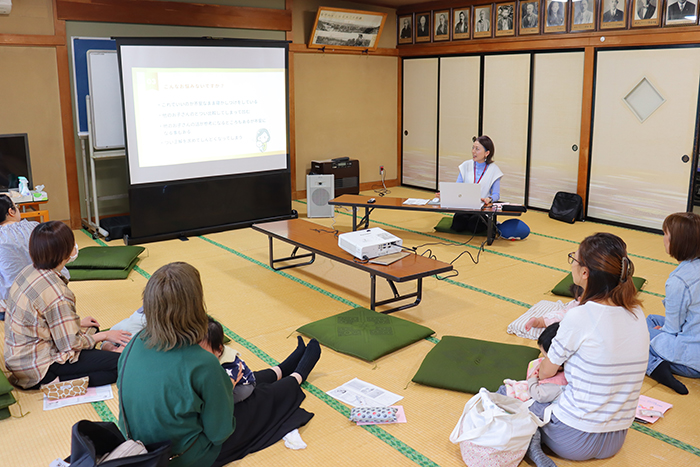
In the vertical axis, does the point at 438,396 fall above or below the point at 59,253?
below

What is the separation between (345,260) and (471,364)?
121 cm

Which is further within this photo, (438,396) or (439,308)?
(439,308)

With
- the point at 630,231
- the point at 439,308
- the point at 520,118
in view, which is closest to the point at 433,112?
the point at 520,118

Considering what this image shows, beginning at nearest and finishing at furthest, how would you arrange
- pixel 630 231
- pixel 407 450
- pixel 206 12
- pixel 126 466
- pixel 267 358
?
1. pixel 126 466
2. pixel 407 450
3. pixel 267 358
4. pixel 630 231
5. pixel 206 12

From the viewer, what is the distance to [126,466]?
6.18 ft

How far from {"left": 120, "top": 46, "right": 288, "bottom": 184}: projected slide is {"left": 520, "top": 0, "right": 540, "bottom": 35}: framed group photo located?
9.21 feet

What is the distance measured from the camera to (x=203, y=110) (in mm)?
6164

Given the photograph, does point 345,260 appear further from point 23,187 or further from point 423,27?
point 423,27

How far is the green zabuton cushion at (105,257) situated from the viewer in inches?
194

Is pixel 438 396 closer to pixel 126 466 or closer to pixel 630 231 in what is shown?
pixel 126 466

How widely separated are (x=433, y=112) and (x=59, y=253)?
633 centimetres

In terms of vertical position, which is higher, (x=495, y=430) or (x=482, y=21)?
(x=482, y=21)

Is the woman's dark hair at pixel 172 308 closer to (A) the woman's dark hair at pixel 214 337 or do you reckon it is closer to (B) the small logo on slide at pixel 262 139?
(A) the woman's dark hair at pixel 214 337

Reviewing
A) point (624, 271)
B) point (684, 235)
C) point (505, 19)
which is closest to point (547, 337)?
point (624, 271)
